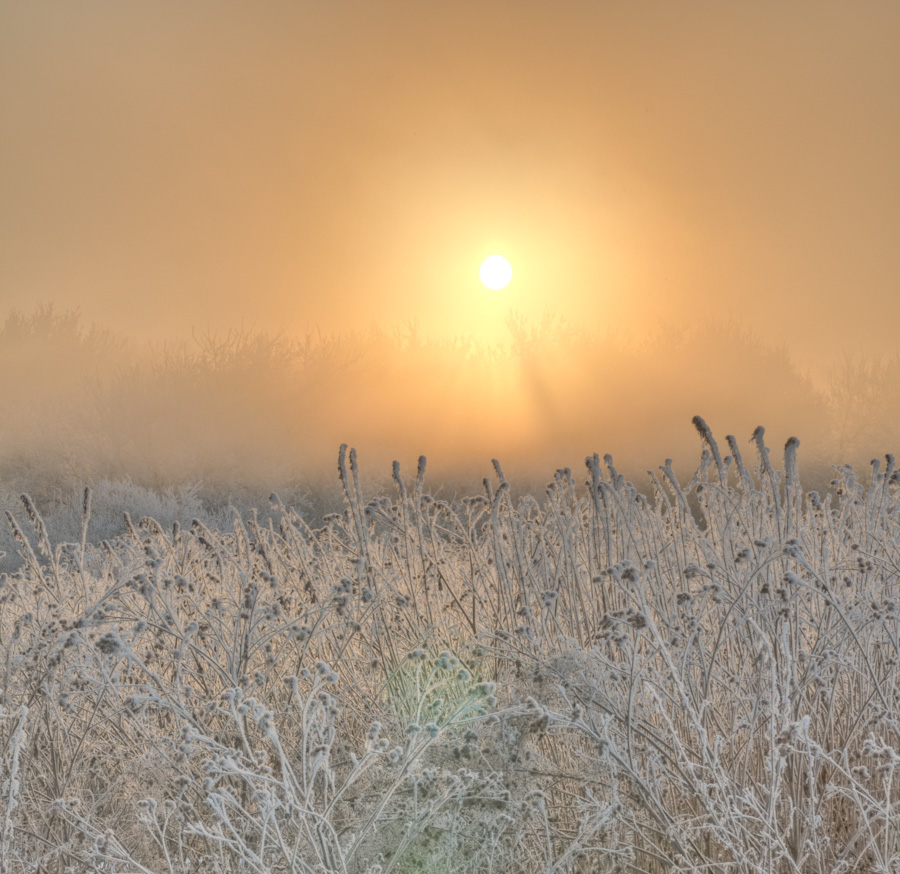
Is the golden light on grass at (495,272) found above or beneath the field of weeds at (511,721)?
above

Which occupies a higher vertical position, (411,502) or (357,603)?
(411,502)

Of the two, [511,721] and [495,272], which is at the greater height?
[495,272]

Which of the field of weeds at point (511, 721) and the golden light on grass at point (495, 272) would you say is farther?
the golden light on grass at point (495, 272)

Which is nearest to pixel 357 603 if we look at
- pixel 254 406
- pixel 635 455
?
pixel 635 455

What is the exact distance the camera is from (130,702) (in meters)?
1.42

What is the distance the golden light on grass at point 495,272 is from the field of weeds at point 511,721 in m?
6.67

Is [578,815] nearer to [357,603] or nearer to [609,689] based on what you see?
[609,689]

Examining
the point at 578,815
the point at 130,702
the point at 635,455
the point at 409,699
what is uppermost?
the point at 130,702

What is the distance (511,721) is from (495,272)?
8029 millimetres

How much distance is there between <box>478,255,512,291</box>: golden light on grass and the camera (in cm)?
900

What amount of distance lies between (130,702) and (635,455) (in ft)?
39.5

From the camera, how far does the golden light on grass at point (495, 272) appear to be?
900 cm

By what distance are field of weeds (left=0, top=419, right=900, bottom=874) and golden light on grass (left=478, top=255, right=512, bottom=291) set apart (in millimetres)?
6672

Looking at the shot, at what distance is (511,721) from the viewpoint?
5.14ft
